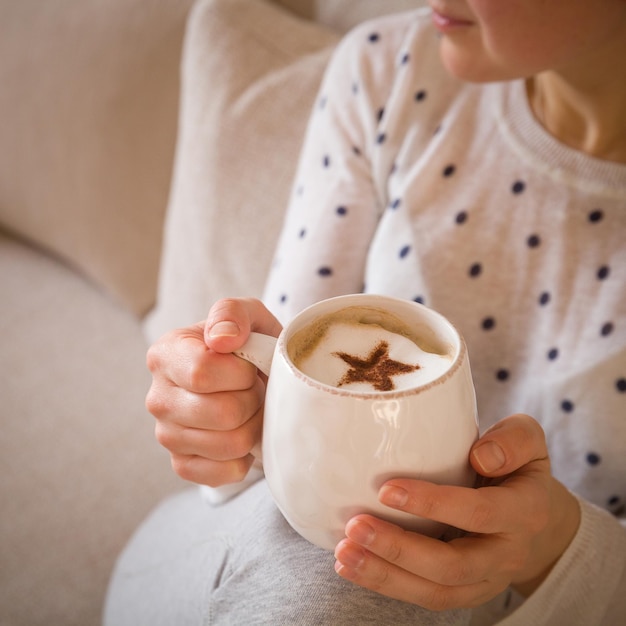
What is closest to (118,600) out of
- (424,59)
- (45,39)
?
(424,59)

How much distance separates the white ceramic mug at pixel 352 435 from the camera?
0.41m

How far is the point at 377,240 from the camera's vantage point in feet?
2.69

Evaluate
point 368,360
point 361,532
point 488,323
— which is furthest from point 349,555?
point 488,323

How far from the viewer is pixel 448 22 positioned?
2.32ft

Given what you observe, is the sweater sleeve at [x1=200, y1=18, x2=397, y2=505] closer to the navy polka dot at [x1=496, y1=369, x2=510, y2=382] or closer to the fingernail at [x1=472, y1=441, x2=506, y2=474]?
the navy polka dot at [x1=496, y1=369, x2=510, y2=382]

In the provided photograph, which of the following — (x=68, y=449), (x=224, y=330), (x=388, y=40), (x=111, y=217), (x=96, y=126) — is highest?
(x=388, y=40)

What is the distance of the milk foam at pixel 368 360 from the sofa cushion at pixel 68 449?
2.11 feet

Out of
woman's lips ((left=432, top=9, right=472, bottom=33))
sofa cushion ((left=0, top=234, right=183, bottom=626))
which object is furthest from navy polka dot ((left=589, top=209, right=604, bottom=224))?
sofa cushion ((left=0, top=234, right=183, bottom=626))

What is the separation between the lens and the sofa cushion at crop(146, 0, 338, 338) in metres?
0.98

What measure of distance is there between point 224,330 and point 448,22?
439 mm

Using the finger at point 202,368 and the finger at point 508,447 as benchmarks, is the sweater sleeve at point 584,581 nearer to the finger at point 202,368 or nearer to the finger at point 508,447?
the finger at point 508,447

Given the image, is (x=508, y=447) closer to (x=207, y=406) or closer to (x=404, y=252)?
(x=207, y=406)

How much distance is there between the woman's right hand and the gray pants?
0.10 metres

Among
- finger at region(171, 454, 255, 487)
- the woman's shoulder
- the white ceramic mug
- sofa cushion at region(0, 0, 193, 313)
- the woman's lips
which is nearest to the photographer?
the white ceramic mug
